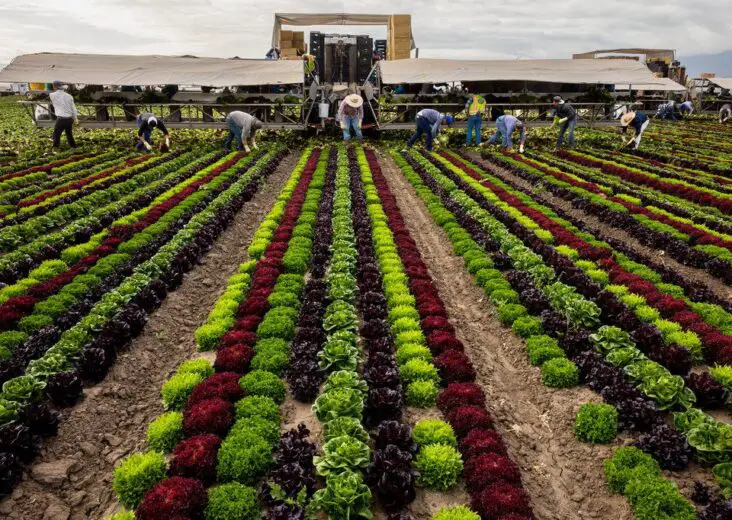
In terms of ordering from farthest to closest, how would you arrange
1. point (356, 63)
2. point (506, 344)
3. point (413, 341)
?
point (356, 63)
point (506, 344)
point (413, 341)

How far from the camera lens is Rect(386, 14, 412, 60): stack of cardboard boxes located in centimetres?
3084

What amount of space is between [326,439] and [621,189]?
1448 centimetres

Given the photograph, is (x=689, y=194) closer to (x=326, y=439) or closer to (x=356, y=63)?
(x=326, y=439)

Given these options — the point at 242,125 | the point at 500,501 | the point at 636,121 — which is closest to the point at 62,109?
the point at 242,125

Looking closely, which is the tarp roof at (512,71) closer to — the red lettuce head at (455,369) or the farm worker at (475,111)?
the farm worker at (475,111)

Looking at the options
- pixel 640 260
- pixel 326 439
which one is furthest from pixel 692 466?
pixel 640 260

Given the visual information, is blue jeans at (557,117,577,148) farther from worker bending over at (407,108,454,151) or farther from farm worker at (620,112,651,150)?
worker bending over at (407,108,454,151)

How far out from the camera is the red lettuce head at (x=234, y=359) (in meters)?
7.12

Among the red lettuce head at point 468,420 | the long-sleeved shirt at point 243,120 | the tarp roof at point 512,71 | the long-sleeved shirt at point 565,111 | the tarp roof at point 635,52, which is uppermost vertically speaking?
the tarp roof at point 635,52

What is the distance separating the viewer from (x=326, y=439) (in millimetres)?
5926

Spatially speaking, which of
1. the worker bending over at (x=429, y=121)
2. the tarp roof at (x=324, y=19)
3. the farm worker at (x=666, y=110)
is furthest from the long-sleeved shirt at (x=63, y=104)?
the farm worker at (x=666, y=110)

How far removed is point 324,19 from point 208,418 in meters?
30.9

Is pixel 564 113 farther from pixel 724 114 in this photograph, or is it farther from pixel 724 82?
pixel 724 82

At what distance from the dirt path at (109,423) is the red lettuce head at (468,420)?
3623 millimetres
